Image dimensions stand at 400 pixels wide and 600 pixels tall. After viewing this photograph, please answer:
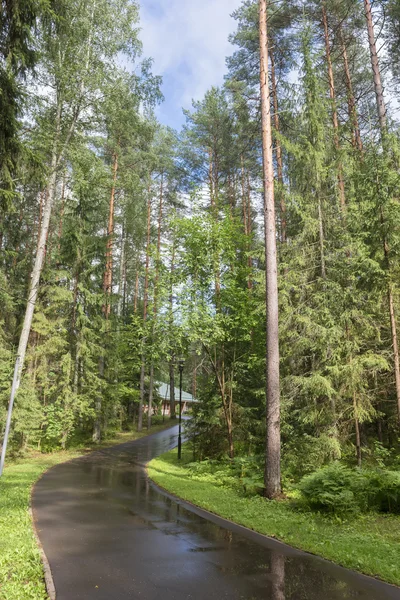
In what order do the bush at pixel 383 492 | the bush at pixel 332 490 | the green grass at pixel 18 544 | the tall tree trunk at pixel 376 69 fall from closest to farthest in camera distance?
the green grass at pixel 18 544 → the bush at pixel 332 490 → the bush at pixel 383 492 → the tall tree trunk at pixel 376 69

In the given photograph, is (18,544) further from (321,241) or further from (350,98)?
(350,98)

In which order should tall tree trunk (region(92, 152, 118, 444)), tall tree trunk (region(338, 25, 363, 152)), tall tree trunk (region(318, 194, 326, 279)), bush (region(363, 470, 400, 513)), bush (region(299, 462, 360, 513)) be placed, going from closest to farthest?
1. bush (region(299, 462, 360, 513))
2. bush (region(363, 470, 400, 513))
3. tall tree trunk (region(318, 194, 326, 279))
4. tall tree trunk (region(338, 25, 363, 152))
5. tall tree trunk (region(92, 152, 118, 444))

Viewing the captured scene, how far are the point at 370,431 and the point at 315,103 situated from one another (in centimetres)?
1166

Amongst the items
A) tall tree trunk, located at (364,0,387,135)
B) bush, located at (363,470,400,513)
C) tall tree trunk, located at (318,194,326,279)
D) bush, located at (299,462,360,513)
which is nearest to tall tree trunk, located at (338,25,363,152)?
tall tree trunk, located at (364,0,387,135)

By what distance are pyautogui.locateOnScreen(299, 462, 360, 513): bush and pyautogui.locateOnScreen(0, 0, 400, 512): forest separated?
0.16ft

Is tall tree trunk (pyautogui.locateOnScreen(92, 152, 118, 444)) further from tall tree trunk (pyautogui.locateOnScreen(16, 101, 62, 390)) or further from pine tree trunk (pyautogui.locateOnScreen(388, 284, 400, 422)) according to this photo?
pine tree trunk (pyautogui.locateOnScreen(388, 284, 400, 422))

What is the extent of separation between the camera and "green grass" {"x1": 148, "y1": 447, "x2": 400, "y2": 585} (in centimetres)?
545

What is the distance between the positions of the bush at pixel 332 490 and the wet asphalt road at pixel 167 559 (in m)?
1.95

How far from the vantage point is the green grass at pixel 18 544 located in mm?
→ 4418

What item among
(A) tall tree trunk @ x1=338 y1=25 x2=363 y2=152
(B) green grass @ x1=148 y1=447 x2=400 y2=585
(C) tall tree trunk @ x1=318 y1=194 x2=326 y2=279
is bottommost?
(B) green grass @ x1=148 y1=447 x2=400 y2=585

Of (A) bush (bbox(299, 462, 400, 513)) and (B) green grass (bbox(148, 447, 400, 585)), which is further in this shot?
(A) bush (bbox(299, 462, 400, 513))

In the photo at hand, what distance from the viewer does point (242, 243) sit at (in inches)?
692

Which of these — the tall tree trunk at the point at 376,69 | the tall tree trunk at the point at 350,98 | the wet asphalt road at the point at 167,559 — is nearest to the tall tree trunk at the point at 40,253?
the wet asphalt road at the point at 167,559

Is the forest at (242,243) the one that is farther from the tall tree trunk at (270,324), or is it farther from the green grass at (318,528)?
the green grass at (318,528)
